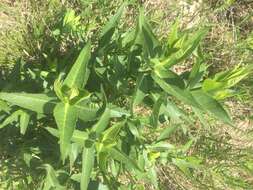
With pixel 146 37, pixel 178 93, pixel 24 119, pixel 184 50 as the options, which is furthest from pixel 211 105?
pixel 24 119

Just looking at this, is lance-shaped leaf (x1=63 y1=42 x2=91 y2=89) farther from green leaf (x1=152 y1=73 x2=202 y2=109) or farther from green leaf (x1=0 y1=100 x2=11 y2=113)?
green leaf (x1=0 y1=100 x2=11 y2=113)

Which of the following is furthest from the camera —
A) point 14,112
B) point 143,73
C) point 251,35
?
point 251,35

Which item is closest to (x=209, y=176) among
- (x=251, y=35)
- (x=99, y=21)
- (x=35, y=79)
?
(x=251, y=35)

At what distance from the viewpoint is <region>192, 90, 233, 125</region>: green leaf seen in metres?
1.57

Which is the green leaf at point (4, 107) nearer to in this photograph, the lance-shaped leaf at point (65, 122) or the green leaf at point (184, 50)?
the lance-shaped leaf at point (65, 122)

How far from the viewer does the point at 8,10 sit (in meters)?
2.85

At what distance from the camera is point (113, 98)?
200 centimetres

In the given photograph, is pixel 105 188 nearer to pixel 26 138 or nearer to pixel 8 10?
pixel 26 138

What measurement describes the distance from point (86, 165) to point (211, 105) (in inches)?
20.4

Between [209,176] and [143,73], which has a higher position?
[143,73]

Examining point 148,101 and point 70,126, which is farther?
point 148,101

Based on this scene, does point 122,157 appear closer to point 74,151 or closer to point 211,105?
point 74,151

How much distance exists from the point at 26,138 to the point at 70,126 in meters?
0.86

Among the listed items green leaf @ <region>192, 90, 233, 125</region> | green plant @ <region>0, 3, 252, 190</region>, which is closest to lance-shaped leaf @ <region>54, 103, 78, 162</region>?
green plant @ <region>0, 3, 252, 190</region>
